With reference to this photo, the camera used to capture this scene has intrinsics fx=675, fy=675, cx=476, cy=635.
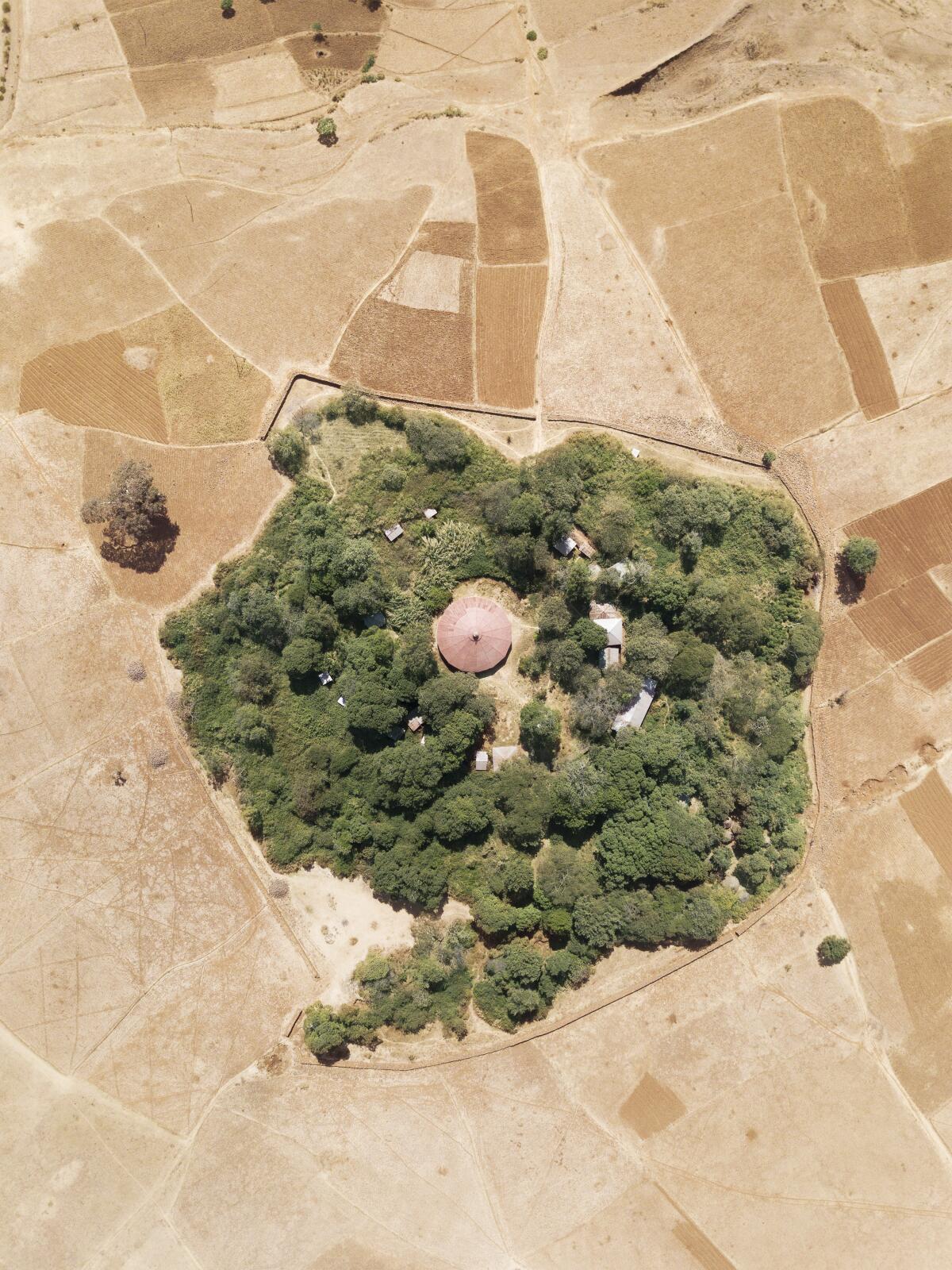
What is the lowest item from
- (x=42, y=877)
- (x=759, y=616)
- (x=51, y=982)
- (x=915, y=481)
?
(x=51, y=982)

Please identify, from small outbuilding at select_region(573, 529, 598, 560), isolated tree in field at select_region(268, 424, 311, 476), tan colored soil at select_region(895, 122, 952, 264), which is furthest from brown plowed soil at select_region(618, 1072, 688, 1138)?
tan colored soil at select_region(895, 122, 952, 264)

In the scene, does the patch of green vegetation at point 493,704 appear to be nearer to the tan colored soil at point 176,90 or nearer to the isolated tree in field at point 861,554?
the isolated tree in field at point 861,554

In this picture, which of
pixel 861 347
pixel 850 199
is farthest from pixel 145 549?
pixel 850 199

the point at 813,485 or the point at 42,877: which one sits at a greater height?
the point at 813,485

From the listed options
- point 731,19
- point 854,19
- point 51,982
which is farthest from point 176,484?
point 854,19

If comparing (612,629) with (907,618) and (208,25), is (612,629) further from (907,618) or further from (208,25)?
(208,25)

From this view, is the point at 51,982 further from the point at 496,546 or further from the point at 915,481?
the point at 915,481
